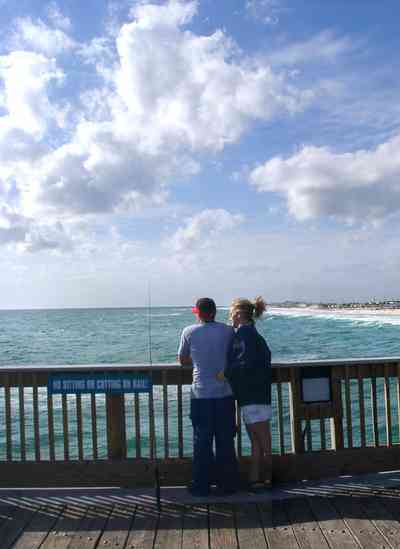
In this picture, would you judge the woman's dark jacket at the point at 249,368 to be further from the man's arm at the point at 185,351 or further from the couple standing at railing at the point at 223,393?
the man's arm at the point at 185,351

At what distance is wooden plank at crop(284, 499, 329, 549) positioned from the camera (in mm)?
3211

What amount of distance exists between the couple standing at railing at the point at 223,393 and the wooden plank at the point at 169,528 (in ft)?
1.04

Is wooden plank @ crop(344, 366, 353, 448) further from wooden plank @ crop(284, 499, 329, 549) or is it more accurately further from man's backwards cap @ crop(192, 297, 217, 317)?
man's backwards cap @ crop(192, 297, 217, 317)

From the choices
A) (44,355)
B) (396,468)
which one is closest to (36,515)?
(396,468)

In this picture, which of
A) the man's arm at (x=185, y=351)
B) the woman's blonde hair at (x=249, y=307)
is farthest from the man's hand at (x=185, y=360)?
→ the woman's blonde hair at (x=249, y=307)

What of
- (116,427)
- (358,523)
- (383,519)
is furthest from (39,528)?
(383,519)

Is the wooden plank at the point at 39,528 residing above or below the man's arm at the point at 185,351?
below

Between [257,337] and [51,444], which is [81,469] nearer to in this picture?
[51,444]

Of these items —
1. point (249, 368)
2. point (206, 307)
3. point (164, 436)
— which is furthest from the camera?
point (164, 436)

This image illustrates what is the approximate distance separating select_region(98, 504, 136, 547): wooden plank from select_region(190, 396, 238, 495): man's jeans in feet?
1.94

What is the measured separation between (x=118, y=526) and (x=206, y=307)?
1.75 meters

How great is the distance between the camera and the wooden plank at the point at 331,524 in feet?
10.5

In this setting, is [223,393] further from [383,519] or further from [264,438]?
[383,519]

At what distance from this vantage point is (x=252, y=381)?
4027mm
